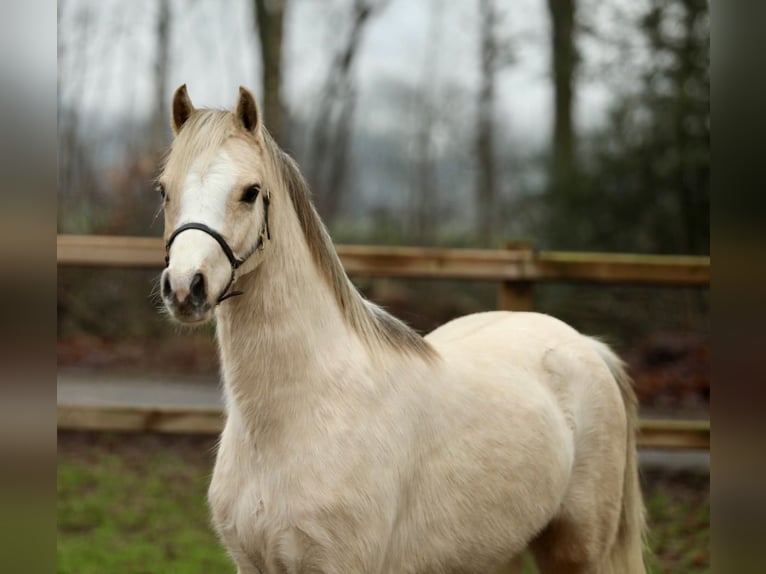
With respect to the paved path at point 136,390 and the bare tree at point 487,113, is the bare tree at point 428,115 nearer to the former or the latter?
the bare tree at point 487,113

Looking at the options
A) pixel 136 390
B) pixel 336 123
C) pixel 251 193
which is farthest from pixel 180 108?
pixel 336 123

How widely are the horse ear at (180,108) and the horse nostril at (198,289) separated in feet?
1.85

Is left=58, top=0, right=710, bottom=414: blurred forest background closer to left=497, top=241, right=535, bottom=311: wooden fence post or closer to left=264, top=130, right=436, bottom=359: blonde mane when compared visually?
left=497, top=241, right=535, bottom=311: wooden fence post

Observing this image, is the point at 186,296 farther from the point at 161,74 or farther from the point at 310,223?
the point at 161,74

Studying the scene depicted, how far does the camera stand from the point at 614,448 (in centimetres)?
308

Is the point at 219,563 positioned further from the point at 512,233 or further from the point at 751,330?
the point at 512,233

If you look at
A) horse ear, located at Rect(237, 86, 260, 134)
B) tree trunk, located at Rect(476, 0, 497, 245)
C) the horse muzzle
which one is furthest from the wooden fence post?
tree trunk, located at Rect(476, 0, 497, 245)

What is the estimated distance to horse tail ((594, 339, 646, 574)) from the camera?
318 cm

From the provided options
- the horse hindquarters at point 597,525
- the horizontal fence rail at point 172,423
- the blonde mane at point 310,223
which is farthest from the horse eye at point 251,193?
the horizontal fence rail at point 172,423

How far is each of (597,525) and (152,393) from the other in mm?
6005

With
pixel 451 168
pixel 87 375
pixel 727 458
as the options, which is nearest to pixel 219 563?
pixel 727 458

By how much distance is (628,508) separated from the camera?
10.6ft

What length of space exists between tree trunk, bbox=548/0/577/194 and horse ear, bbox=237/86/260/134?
7704mm

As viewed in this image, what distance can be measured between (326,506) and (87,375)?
24.5ft
